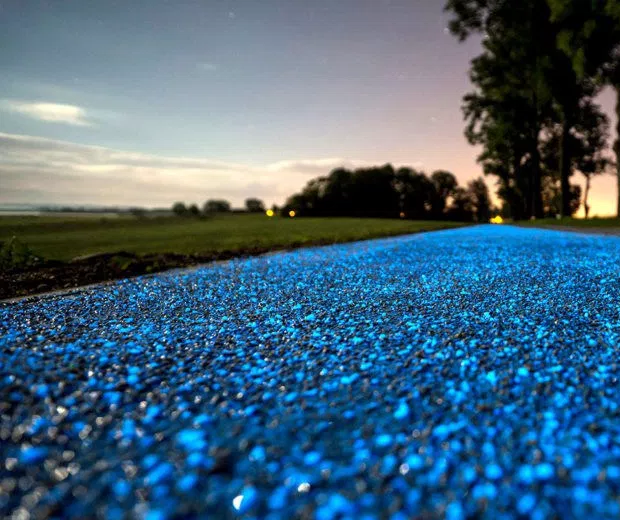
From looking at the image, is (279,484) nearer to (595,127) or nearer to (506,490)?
(506,490)

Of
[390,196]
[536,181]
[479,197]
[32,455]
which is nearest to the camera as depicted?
[32,455]

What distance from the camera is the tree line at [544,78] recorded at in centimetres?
2720

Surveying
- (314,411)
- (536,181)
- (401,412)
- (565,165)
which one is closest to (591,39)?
(565,165)

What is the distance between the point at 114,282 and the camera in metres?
7.75

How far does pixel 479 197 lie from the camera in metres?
114

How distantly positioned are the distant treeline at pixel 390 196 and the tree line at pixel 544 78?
30752 millimetres

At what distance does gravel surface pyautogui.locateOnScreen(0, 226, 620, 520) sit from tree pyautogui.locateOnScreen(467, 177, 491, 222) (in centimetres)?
11536

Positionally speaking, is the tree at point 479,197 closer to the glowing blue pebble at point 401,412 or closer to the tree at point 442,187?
the tree at point 442,187

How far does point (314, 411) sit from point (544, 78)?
120 ft

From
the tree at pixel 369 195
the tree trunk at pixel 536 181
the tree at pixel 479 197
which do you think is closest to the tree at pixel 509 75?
the tree trunk at pixel 536 181

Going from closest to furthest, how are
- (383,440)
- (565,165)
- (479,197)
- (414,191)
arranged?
(383,440)
(565,165)
(414,191)
(479,197)

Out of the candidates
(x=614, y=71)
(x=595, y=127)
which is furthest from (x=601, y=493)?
(x=595, y=127)

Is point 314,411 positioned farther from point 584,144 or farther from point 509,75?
point 584,144

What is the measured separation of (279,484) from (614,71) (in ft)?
118
